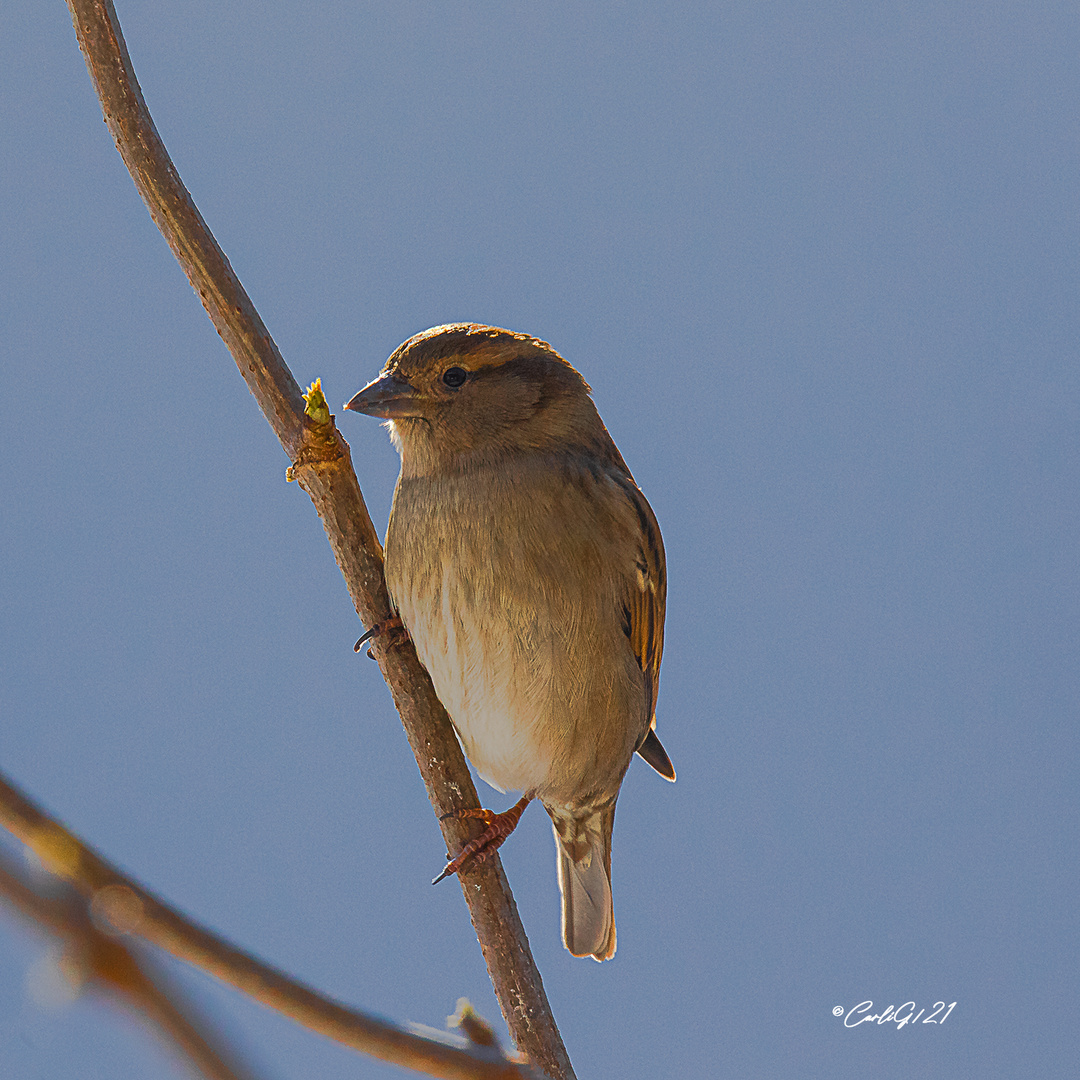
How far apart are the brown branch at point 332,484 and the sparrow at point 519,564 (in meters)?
0.08

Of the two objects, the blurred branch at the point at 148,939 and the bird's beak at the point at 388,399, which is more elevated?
the bird's beak at the point at 388,399

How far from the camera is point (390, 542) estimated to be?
3754 millimetres

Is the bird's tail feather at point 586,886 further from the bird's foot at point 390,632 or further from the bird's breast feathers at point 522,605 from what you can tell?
the bird's foot at point 390,632

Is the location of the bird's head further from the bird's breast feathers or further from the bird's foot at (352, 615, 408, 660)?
the bird's foot at (352, 615, 408, 660)

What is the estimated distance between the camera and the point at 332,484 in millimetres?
3361

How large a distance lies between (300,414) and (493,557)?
0.74m

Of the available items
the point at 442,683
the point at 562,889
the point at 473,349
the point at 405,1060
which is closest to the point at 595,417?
the point at 473,349

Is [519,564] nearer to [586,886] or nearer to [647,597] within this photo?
[647,597]

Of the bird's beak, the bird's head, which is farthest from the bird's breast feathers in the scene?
the bird's beak

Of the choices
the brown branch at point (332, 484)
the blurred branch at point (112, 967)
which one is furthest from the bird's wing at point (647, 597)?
the blurred branch at point (112, 967)

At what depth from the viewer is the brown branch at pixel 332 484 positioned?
305 cm

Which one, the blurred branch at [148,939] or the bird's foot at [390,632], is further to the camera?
the bird's foot at [390,632]

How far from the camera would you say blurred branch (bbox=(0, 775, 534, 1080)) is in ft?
1.79

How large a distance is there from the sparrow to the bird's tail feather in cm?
21
